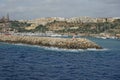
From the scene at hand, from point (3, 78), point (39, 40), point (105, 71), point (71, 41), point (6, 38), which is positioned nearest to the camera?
point (3, 78)

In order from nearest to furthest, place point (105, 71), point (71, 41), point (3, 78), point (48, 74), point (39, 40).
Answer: point (3, 78) → point (48, 74) → point (105, 71) → point (71, 41) → point (39, 40)

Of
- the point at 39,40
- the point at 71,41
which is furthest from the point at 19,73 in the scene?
the point at 39,40

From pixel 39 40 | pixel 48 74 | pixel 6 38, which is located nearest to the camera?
pixel 48 74

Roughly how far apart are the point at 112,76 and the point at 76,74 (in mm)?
4842

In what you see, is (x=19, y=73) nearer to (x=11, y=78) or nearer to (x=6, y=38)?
(x=11, y=78)

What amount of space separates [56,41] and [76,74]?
55.0 m

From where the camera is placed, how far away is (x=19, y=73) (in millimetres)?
42125

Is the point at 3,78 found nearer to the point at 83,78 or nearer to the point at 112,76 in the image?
the point at 83,78

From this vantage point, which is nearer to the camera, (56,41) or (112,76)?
(112,76)

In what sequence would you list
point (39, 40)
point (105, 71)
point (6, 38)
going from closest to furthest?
1. point (105, 71)
2. point (39, 40)
3. point (6, 38)

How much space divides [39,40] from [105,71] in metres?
63.5

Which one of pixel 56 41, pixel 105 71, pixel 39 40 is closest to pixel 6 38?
pixel 39 40

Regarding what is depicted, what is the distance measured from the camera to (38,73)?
4234cm

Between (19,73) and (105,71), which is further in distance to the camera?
(105,71)
